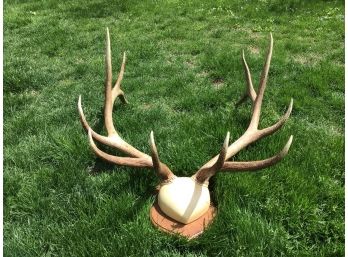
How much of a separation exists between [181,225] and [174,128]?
1.45m

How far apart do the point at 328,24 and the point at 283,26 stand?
0.70 meters

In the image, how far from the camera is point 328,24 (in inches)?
291

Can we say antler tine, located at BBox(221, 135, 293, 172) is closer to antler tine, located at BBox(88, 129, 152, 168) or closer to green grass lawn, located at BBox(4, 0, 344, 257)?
green grass lawn, located at BBox(4, 0, 344, 257)

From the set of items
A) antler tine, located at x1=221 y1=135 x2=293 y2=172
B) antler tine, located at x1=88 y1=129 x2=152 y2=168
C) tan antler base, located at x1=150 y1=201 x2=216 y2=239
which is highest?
antler tine, located at x1=221 y1=135 x2=293 y2=172

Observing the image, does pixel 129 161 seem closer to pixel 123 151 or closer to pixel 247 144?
pixel 123 151

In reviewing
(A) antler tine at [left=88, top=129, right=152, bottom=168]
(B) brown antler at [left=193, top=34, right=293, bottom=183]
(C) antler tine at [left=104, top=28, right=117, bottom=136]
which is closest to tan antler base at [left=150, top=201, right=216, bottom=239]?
(B) brown antler at [left=193, top=34, right=293, bottom=183]

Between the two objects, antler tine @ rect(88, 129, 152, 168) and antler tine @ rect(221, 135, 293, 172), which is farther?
antler tine @ rect(88, 129, 152, 168)

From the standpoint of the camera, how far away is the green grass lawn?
→ 301 centimetres

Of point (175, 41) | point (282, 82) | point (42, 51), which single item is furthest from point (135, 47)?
point (282, 82)

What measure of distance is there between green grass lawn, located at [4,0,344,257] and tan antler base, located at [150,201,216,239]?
0.05m

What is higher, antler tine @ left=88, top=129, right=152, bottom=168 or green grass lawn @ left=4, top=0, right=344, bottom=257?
antler tine @ left=88, top=129, right=152, bottom=168

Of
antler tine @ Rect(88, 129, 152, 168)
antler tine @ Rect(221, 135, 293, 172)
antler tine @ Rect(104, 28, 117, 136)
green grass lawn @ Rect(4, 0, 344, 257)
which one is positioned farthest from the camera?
antler tine @ Rect(104, 28, 117, 136)

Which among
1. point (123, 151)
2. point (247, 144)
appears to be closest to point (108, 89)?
point (123, 151)

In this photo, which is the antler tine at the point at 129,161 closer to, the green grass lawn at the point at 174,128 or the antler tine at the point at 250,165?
the green grass lawn at the point at 174,128
